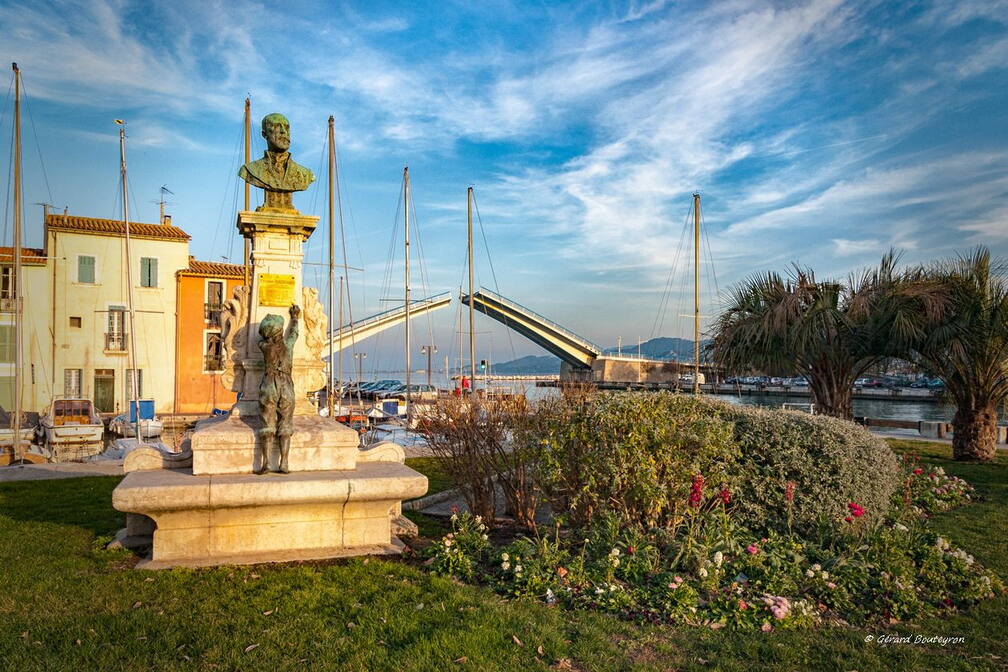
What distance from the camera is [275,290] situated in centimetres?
761

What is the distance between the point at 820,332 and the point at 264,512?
1283 centimetres

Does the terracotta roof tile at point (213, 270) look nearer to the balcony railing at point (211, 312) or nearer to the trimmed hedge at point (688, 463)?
the balcony railing at point (211, 312)

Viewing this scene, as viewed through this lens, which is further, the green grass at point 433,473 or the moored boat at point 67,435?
the moored boat at point 67,435

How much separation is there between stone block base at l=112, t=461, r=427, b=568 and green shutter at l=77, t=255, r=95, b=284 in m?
30.2

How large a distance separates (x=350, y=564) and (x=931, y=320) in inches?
521

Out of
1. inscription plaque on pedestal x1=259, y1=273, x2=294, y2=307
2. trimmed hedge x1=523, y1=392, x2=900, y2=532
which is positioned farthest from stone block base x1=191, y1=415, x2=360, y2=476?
trimmed hedge x1=523, y1=392, x2=900, y2=532

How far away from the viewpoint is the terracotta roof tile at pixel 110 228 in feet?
99.6

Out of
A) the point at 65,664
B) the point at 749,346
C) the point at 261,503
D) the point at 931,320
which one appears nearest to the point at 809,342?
the point at 749,346

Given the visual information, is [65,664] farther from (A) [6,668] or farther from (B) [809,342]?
(B) [809,342]

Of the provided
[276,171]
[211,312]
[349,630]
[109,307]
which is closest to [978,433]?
[349,630]

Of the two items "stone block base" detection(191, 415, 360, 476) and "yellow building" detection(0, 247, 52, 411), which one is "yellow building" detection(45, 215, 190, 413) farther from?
"stone block base" detection(191, 415, 360, 476)

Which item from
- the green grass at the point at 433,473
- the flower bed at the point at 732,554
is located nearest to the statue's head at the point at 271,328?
the flower bed at the point at 732,554

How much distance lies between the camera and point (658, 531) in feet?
21.3

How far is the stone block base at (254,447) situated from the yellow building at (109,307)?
28.6 metres
